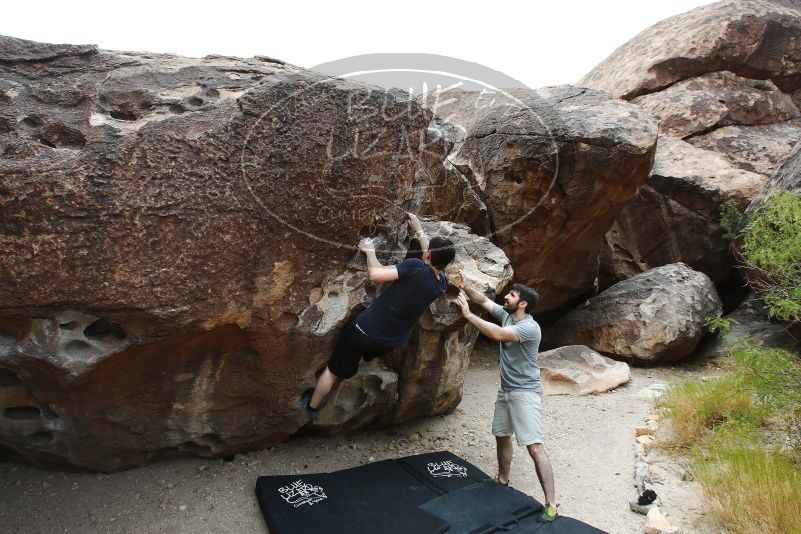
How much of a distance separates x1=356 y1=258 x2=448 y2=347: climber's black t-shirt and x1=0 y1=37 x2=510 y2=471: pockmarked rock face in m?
0.24

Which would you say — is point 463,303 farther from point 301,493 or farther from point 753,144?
point 753,144

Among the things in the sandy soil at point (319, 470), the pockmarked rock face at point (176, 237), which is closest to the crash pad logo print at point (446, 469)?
the sandy soil at point (319, 470)

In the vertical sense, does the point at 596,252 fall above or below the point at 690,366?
above

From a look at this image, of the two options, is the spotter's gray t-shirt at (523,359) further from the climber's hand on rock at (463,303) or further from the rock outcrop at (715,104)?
the rock outcrop at (715,104)

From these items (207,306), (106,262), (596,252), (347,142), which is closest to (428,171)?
(347,142)

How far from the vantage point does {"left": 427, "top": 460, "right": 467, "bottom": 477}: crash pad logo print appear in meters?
3.83

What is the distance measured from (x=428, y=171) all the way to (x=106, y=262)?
2388mm

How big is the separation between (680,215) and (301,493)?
263 inches

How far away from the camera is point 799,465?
3658mm

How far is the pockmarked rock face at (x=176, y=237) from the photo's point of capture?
8.91 ft

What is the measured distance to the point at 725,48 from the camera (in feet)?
28.8

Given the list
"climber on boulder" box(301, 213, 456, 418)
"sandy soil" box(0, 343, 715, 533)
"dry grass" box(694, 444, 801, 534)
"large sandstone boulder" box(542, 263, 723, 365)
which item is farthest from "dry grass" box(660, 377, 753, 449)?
"climber on boulder" box(301, 213, 456, 418)

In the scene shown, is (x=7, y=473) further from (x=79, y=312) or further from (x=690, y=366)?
(x=690, y=366)

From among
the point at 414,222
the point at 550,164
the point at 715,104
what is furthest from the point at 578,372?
the point at 715,104
